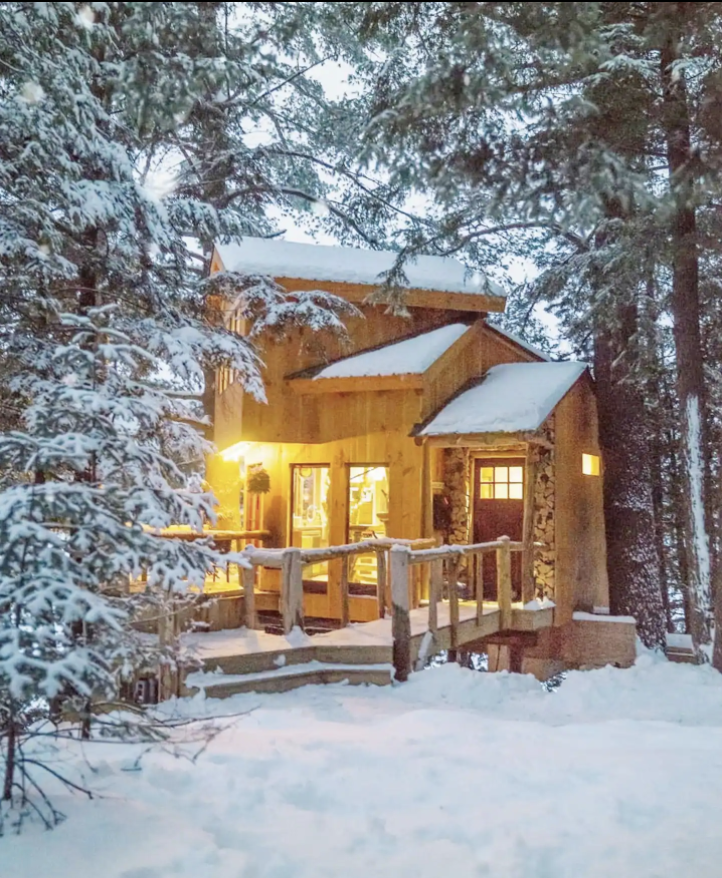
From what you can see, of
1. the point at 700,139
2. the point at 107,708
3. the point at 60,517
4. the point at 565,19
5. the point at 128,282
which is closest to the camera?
the point at 60,517

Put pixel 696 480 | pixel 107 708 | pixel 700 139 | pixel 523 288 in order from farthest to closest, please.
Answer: pixel 523 288
pixel 696 480
pixel 700 139
pixel 107 708

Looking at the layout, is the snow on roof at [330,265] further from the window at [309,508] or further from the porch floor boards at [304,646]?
the porch floor boards at [304,646]

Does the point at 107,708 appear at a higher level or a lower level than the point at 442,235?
lower

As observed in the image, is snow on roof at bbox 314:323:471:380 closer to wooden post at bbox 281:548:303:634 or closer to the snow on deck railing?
the snow on deck railing

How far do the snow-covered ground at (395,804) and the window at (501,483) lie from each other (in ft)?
19.0

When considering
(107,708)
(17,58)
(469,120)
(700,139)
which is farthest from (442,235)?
(107,708)

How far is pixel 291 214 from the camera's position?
17375 mm

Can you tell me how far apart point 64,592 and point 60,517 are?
0.43 metres

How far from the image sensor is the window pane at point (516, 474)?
38.6 feet

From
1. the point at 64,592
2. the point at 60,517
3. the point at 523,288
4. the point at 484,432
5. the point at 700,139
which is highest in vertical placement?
the point at 523,288

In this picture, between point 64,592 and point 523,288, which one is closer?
point 64,592

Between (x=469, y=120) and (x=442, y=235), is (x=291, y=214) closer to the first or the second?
(x=442, y=235)

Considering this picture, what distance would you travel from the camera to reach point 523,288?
55.2 ft

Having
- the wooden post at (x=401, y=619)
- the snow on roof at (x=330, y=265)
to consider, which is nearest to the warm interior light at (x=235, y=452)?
the snow on roof at (x=330, y=265)
